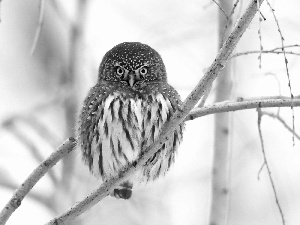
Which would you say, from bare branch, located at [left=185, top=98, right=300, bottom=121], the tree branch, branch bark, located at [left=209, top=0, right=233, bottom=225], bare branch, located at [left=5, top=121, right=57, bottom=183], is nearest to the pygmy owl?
branch bark, located at [left=209, top=0, right=233, bottom=225]

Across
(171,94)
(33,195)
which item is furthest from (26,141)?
(171,94)

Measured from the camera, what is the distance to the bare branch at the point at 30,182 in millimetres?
4203

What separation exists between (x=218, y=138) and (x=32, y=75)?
18.7ft

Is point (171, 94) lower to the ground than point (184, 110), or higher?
higher

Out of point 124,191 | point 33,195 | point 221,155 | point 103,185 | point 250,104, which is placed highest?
point 250,104

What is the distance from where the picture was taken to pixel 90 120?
5191 mm

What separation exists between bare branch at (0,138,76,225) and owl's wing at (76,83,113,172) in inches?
22.7

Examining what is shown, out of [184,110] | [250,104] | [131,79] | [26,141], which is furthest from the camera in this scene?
[26,141]

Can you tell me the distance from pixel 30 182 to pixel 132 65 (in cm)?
170

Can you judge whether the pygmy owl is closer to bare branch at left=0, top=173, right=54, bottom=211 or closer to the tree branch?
the tree branch

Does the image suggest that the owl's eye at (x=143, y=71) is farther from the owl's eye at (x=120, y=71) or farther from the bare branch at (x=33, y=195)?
the bare branch at (x=33, y=195)

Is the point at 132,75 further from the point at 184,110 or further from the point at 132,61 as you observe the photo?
the point at 184,110

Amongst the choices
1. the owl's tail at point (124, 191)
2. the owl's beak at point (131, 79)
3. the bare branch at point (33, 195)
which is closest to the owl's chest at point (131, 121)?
the owl's beak at point (131, 79)

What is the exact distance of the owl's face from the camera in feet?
18.2
